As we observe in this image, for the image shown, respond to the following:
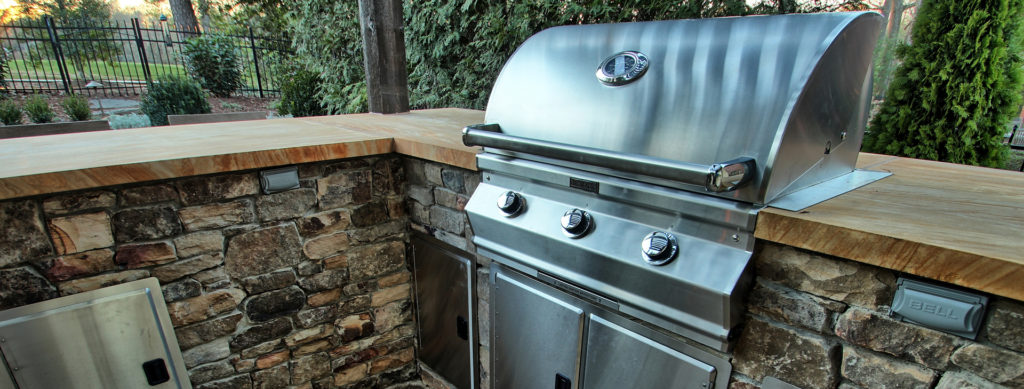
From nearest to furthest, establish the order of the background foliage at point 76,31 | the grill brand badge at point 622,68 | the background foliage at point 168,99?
the grill brand badge at point 622,68
the background foliage at point 168,99
the background foliage at point 76,31

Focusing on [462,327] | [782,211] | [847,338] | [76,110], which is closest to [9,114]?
[76,110]

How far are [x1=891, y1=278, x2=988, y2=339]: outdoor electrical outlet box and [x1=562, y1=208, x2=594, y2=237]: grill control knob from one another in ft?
2.16

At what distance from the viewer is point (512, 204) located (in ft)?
4.68

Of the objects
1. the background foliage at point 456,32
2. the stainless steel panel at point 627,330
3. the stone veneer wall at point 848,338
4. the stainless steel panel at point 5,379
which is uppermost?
the background foliage at point 456,32

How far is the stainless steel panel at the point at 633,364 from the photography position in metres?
1.15

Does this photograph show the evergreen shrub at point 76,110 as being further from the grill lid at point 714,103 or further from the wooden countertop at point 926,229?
the wooden countertop at point 926,229

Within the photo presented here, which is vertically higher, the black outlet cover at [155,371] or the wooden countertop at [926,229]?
the wooden countertop at [926,229]

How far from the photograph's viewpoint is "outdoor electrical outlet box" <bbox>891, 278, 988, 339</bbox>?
770 millimetres

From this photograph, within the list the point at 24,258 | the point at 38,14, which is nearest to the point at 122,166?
the point at 24,258

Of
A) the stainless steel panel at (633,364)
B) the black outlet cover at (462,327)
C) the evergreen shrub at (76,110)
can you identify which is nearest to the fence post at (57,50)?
the evergreen shrub at (76,110)

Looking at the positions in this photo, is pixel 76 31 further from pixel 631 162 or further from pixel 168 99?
pixel 631 162

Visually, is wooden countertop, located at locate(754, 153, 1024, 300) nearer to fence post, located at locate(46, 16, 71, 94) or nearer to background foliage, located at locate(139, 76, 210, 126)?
background foliage, located at locate(139, 76, 210, 126)

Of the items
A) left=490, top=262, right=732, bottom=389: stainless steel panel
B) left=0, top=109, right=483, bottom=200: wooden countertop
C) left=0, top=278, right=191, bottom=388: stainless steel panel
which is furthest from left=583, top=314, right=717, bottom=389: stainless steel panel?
left=0, top=278, right=191, bottom=388: stainless steel panel

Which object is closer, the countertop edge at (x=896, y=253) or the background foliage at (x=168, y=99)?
the countertop edge at (x=896, y=253)
